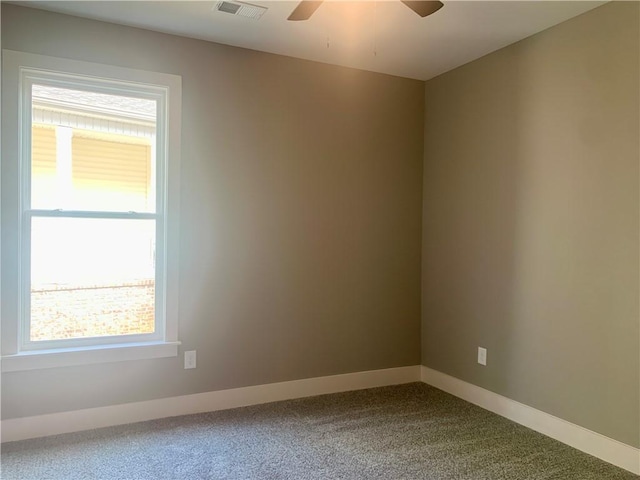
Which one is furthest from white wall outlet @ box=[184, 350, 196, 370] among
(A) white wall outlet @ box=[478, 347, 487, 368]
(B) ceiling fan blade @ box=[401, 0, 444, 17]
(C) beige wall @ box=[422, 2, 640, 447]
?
(B) ceiling fan blade @ box=[401, 0, 444, 17]

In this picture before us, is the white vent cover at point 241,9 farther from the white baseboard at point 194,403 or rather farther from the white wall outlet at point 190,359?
the white baseboard at point 194,403

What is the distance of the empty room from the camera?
2545 millimetres

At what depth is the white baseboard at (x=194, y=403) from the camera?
2.73m

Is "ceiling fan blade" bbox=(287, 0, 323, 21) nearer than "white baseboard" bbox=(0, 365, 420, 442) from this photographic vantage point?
Yes

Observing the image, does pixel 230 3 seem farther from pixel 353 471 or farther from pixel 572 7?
pixel 353 471

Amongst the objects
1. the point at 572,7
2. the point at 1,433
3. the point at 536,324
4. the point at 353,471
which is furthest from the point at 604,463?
the point at 1,433

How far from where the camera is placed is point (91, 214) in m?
2.93

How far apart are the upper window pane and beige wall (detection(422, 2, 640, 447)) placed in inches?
85.9

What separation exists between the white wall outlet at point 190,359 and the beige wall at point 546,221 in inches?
73.2

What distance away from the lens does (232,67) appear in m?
3.20

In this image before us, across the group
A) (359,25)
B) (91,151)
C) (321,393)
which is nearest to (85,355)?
(91,151)

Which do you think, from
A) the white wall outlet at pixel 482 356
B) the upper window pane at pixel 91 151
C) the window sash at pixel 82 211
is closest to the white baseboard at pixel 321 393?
the white wall outlet at pixel 482 356

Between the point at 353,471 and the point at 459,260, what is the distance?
1.77m

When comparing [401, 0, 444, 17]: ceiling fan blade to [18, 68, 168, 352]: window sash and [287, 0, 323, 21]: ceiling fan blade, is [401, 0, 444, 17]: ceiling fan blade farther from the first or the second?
[18, 68, 168, 352]: window sash
